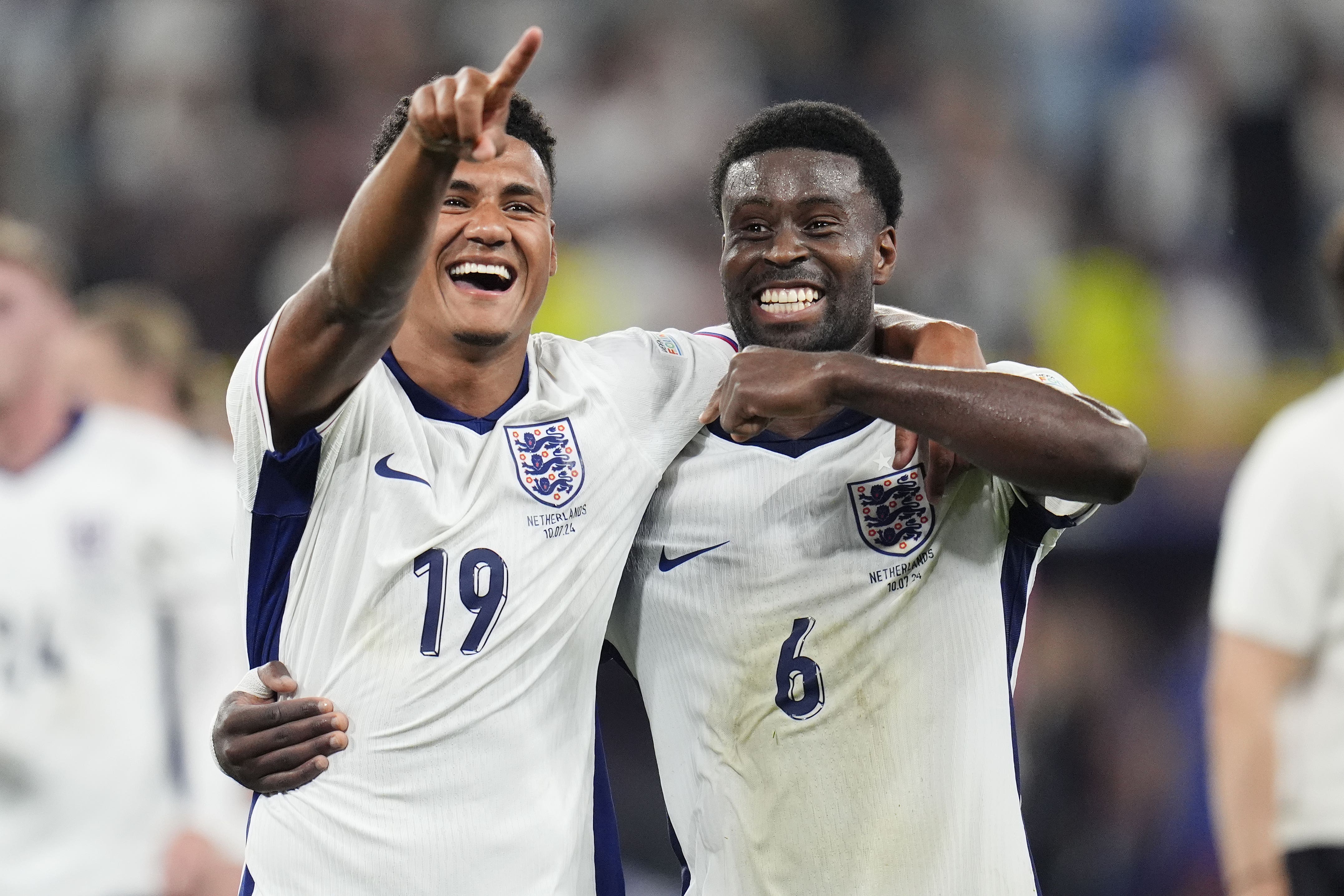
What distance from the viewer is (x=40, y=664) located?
21.3ft

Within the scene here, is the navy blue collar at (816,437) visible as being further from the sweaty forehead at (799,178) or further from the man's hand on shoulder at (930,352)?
the sweaty forehead at (799,178)

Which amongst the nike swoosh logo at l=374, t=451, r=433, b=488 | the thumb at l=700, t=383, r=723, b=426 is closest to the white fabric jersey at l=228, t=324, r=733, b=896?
the nike swoosh logo at l=374, t=451, r=433, b=488

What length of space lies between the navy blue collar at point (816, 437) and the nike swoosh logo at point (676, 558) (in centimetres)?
24

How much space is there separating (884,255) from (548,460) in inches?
38.0

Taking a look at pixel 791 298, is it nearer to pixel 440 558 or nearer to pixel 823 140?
pixel 823 140

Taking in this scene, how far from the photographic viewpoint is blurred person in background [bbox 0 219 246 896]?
648cm

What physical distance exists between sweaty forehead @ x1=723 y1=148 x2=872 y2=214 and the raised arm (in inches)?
34.4

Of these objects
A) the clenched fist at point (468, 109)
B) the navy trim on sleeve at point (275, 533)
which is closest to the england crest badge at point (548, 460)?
the navy trim on sleeve at point (275, 533)

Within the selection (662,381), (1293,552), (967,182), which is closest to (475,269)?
(662,381)

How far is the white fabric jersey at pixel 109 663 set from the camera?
646 centimetres

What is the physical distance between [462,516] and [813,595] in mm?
768

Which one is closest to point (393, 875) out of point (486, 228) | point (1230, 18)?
point (486, 228)

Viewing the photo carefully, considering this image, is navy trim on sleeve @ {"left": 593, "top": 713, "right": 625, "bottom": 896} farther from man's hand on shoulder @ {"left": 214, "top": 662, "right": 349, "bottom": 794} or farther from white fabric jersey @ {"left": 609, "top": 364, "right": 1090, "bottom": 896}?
man's hand on shoulder @ {"left": 214, "top": 662, "right": 349, "bottom": 794}

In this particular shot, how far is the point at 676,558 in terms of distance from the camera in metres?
3.49
